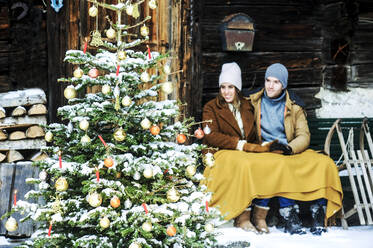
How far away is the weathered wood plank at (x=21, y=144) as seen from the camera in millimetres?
4922

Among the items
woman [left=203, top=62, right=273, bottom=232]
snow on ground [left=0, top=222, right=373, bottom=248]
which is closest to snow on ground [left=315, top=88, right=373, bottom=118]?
woman [left=203, top=62, right=273, bottom=232]

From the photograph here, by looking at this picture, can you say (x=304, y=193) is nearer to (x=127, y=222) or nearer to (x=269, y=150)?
(x=269, y=150)

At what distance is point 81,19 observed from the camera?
511 centimetres

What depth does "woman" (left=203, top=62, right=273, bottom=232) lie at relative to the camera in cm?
486

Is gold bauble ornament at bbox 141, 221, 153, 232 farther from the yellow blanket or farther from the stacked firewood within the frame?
the stacked firewood

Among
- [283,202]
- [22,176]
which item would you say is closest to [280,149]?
[283,202]

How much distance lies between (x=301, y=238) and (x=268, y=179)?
25.5 inches

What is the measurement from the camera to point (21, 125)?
500cm

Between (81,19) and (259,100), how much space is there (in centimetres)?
223

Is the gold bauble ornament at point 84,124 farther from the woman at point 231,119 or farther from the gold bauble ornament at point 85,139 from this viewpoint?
the woman at point 231,119

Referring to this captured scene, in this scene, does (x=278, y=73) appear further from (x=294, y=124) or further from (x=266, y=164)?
(x=266, y=164)

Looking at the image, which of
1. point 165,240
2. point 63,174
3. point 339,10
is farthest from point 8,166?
point 339,10

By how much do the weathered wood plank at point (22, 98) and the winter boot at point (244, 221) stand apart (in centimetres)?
251

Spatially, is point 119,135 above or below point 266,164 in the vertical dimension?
above
